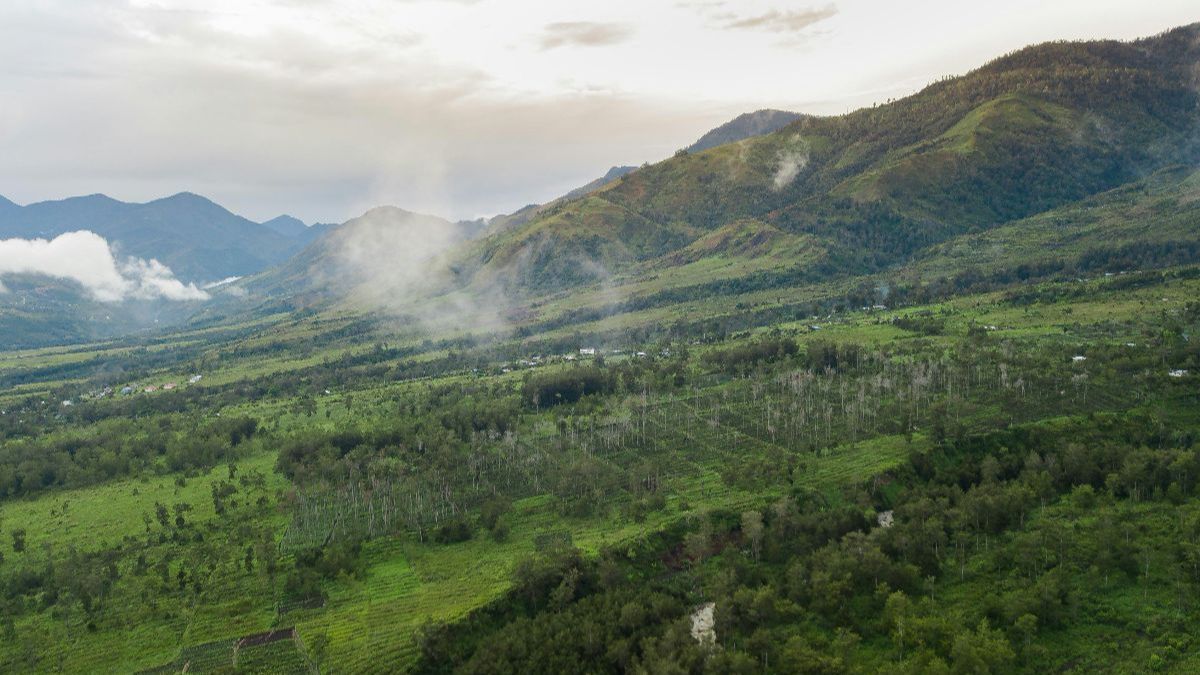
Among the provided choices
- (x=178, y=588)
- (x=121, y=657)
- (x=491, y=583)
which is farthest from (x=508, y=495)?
(x=121, y=657)

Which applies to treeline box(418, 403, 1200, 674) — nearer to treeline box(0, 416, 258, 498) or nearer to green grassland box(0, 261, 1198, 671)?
green grassland box(0, 261, 1198, 671)

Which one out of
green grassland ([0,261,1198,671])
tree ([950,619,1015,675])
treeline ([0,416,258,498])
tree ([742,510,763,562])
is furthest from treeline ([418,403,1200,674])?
treeline ([0,416,258,498])

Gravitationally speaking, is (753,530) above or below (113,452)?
below

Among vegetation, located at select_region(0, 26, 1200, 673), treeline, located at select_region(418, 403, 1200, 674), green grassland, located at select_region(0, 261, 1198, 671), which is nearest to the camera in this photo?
treeline, located at select_region(418, 403, 1200, 674)

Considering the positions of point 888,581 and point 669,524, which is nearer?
point 888,581

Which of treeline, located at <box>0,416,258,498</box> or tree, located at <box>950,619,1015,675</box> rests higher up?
treeline, located at <box>0,416,258,498</box>

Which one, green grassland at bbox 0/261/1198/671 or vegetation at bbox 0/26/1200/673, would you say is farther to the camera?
green grassland at bbox 0/261/1198/671

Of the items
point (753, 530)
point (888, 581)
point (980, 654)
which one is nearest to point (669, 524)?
point (753, 530)

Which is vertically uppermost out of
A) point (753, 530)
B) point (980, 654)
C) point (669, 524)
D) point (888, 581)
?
point (753, 530)

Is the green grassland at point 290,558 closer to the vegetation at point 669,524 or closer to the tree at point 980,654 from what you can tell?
the vegetation at point 669,524

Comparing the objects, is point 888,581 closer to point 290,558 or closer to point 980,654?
point 980,654

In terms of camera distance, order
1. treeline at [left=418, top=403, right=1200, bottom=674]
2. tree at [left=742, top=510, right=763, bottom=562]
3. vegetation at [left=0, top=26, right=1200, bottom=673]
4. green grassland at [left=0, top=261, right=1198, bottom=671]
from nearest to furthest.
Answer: treeline at [left=418, top=403, right=1200, bottom=674], vegetation at [left=0, top=26, right=1200, bottom=673], green grassland at [left=0, top=261, right=1198, bottom=671], tree at [left=742, top=510, right=763, bottom=562]
